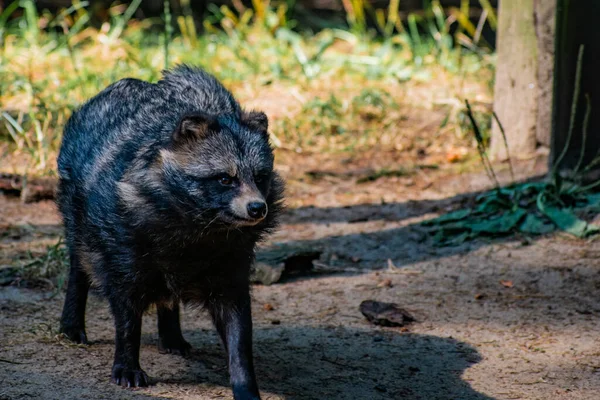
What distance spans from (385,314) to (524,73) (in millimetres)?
3059

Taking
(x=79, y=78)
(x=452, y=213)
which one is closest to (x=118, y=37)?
(x=79, y=78)

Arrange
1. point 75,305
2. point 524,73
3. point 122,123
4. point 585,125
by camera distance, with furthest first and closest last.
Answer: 1. point 524,73
2. point 585,125
3. point 75,305
4. point 122,123

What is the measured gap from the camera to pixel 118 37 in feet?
34.7

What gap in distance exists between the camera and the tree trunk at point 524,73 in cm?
717

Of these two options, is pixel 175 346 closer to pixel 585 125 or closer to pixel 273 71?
pixel 585 125

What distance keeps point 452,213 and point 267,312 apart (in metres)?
1.99

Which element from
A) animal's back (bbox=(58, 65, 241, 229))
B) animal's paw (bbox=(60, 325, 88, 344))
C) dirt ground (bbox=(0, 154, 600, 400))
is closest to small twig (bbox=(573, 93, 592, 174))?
dirt ground (bbox=(0, 154, 600, 400))

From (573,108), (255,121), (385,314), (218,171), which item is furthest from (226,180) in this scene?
(573,108)

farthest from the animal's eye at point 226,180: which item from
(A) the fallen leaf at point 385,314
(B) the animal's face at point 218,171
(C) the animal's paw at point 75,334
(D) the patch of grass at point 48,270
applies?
(D) the patch of grass at point 48,270

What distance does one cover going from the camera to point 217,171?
13.0 feet

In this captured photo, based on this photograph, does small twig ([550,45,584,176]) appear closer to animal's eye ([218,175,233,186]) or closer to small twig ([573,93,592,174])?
small twig ([573,93,592,174])

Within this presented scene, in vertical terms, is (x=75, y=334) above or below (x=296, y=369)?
above

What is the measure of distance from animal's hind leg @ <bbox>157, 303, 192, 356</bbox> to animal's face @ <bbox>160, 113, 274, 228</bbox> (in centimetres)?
93

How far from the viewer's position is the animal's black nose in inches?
150
